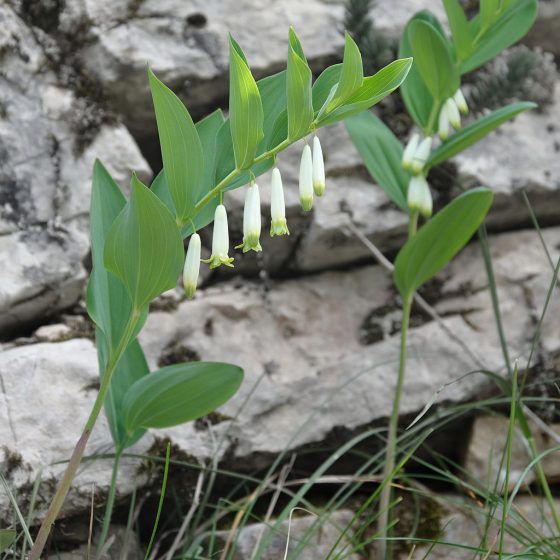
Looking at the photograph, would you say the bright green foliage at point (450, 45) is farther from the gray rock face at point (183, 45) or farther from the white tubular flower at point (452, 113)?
the gray rock face at point (183, 45)

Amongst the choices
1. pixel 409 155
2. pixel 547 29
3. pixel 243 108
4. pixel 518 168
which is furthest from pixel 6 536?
pixel 547 29

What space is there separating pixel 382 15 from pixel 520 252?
0.93 metres

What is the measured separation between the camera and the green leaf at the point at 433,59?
5.91 feet

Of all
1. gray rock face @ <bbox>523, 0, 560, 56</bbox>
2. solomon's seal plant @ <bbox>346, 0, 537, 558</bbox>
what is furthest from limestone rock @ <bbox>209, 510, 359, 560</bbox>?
gray rock face @ <bbox>523, 0, 560, 56</bbox>

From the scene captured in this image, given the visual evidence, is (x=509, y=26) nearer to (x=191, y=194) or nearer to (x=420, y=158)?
(x=420, y=158)

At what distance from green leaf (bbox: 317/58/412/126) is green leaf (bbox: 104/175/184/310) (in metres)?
0.32

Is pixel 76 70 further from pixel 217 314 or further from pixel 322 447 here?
pixel 322 447

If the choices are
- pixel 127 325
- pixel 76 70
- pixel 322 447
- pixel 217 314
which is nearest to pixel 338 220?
pixel 217 314

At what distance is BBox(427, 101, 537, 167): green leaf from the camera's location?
179 cm

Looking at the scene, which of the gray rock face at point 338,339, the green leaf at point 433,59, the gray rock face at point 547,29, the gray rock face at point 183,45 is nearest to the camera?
the green leaf at point 433,59

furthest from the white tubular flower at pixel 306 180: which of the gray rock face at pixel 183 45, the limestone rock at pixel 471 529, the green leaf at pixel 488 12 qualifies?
the gray rock face at pixel 183 45

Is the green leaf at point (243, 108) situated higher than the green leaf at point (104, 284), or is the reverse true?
the green leaf at point (243, 108)

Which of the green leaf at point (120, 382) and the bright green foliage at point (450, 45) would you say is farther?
the bright green foliage at point (450, 45)

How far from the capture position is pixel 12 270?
1945 millimetres
